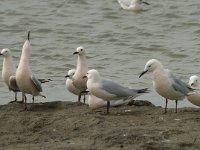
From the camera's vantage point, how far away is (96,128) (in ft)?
28.0

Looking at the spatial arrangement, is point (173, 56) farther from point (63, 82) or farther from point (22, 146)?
point (22, 146)

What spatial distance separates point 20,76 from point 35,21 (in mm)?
11357

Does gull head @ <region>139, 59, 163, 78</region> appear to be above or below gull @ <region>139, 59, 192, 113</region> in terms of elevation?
above

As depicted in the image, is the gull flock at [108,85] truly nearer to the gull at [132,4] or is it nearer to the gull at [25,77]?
the gull at [25,77]

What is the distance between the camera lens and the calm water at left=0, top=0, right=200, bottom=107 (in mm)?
14742

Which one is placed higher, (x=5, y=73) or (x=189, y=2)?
(x=189, y=2)

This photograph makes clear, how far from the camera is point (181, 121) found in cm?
898

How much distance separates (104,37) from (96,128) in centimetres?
1055

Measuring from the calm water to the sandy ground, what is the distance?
221 cm

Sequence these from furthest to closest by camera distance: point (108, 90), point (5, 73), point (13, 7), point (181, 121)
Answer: point (13, 7) < point (5, 73) < point (108, 90) < point (181, 121)

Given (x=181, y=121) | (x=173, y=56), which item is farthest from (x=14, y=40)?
(x=181, y=121)

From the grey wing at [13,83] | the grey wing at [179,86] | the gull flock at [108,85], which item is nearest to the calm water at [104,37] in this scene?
the grey wing at [13,83]

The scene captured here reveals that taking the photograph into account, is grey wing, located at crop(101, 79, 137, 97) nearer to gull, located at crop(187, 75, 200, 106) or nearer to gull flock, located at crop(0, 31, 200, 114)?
gull flock, located at crop(0, 31, 200, 114)

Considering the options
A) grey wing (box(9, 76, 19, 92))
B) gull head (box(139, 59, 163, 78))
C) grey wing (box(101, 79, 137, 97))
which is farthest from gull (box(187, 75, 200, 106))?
grey wing (box(9, 76, 19, 92))
